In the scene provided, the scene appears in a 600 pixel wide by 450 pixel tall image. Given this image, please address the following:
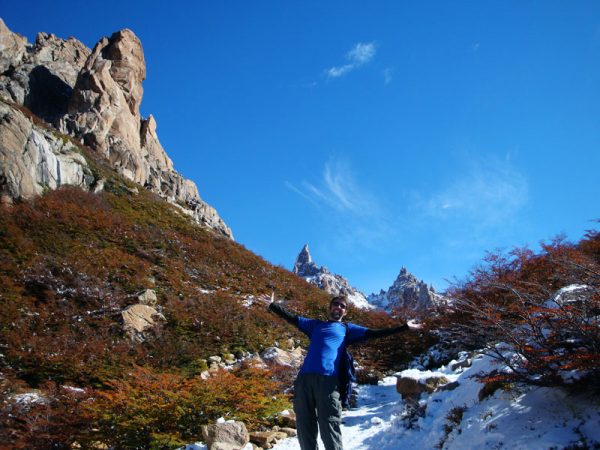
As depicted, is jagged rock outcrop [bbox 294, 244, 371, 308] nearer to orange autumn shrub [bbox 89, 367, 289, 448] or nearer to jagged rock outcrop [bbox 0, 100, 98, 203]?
jagged rock outcrop [bbox 0, 100, 98, 203]

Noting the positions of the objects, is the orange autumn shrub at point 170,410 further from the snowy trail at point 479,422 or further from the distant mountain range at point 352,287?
the distant mountain range at point 352,287

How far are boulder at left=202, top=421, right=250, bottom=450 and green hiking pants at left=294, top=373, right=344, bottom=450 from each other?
4.82 feet

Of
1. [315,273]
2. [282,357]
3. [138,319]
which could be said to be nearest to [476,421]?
[282,357]

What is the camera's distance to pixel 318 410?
152 inches

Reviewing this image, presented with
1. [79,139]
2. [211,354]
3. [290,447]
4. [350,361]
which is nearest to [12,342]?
[211,354]

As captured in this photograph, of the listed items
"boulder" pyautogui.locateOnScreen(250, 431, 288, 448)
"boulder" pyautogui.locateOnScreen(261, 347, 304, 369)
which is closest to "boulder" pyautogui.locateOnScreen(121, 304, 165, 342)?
"boulder" pyautogui.locateOnScreen(261, 347, 304, 369)

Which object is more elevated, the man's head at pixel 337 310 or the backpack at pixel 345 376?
the man's head at pixel 337 310

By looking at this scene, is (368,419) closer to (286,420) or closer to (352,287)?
(286,420)

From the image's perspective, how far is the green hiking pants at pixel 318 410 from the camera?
12.4ft

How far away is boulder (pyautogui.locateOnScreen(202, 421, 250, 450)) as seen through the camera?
15.8ft

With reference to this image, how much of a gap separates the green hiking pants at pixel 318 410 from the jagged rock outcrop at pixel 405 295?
9.81 m

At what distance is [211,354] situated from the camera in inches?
405

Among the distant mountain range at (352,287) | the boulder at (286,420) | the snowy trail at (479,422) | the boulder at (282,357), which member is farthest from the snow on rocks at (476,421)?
the distant mountain range at (352,287)

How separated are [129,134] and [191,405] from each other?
4112 centimetres
